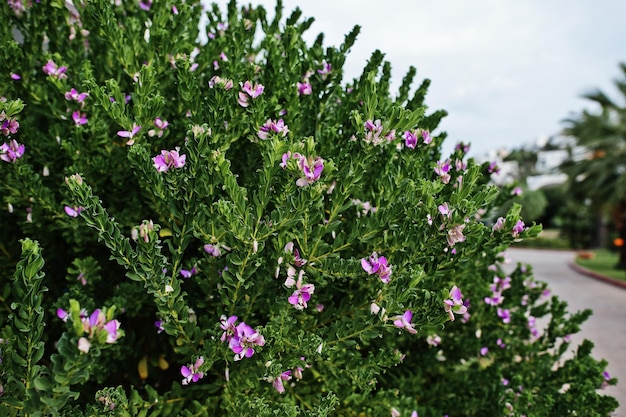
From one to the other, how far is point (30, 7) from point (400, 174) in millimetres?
2080

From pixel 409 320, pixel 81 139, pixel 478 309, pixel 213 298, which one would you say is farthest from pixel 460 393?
pixel 81 139

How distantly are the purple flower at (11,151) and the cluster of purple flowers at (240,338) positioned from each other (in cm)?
108

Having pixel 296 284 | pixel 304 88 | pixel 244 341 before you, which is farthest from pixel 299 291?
pixel 304 88

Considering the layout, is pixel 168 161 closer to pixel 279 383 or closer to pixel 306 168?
pixel 306 168

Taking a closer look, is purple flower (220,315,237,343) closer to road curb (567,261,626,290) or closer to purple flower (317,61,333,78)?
purple flower (317,61,333,78)

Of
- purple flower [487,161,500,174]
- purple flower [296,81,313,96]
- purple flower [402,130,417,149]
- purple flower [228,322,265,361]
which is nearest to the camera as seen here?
purple flower [228,322,265,361]

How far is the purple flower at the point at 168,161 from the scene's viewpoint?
1.85 meters

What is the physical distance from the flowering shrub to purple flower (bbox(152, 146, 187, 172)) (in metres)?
0.01

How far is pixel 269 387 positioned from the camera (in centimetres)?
227

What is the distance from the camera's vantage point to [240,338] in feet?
6.07

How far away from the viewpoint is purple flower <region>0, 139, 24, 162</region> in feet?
6.93

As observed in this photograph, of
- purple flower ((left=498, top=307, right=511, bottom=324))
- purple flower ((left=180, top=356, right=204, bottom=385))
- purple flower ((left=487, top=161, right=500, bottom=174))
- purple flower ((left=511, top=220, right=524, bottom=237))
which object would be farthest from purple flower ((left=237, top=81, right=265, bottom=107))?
purple flower ((left=498, top=307, right=511, bottom=324))

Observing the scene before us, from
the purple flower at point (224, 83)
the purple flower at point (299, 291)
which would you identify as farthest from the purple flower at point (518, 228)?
the purple flower at point (224, 83)

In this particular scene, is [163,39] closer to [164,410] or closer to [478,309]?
[164,410]
